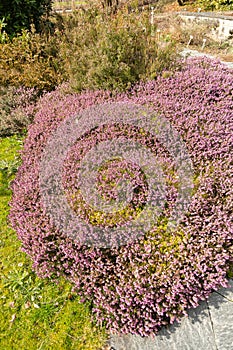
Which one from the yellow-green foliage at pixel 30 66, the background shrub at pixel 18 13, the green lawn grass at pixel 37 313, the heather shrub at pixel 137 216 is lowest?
the green lawn grass at pixel 37 313

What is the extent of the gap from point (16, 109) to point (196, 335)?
4.69 metres

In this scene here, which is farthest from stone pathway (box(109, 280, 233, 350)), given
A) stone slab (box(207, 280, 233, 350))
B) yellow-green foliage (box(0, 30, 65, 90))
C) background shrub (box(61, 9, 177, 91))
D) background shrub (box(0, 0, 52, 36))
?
background shrub (box(0, 0, 52, 36))

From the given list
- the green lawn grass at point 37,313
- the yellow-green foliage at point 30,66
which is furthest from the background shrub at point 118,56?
the green lawn grass at point 37,313

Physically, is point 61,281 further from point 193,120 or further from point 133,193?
point 193,120

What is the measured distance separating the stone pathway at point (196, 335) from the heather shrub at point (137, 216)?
11 cm

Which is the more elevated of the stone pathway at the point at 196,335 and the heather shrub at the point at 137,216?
the heather shrub at the point at 137,216

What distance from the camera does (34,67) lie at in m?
5.68

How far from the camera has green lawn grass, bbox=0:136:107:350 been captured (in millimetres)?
2764

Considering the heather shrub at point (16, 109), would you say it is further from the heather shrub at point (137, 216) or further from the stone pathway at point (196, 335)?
the stone pathway at point (196, 335)

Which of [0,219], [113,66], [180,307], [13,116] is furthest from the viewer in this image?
[13,116]

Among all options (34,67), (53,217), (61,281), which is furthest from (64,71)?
(61,281)

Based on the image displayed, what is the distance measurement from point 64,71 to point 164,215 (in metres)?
4.07

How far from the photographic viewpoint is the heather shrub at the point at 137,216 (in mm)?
2721

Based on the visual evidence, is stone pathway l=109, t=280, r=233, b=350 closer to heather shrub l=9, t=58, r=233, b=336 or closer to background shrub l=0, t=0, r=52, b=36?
heather shrub l=9, t=58, r=233, b=336
